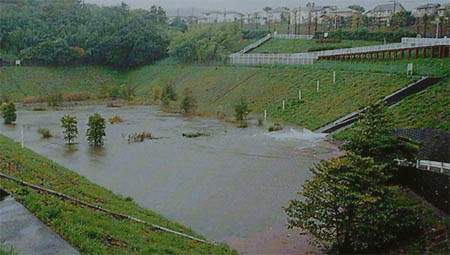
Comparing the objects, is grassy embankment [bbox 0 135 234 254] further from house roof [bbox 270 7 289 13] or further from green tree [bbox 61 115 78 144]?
house roof [bbox 270 7 289 13]

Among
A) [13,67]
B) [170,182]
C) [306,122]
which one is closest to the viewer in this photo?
[170,182]

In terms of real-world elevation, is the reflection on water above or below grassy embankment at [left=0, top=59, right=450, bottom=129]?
below

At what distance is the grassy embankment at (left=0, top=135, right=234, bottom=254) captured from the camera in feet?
17.8

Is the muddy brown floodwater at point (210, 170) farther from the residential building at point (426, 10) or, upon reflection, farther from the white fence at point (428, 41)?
the residential building at point (426, 10)

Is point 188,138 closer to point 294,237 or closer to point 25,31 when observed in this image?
point 294,237

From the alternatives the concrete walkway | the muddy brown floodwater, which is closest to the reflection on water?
the muddy brown floodwater

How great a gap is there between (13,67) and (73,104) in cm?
1106

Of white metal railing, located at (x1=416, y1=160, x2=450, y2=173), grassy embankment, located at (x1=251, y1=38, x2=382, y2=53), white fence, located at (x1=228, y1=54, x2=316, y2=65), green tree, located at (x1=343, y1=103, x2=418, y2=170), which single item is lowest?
white metal railing, located at (x1=416, y1=160, x2=450, y2=173)

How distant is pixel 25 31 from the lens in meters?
43.4

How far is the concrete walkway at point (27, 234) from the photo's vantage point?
500 cm

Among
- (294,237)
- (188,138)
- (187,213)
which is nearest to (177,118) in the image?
(188,138)

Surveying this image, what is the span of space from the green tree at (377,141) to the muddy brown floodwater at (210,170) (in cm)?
205

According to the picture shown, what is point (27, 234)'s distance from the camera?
17.6 ft

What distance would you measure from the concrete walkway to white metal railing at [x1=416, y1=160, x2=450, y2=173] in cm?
644
